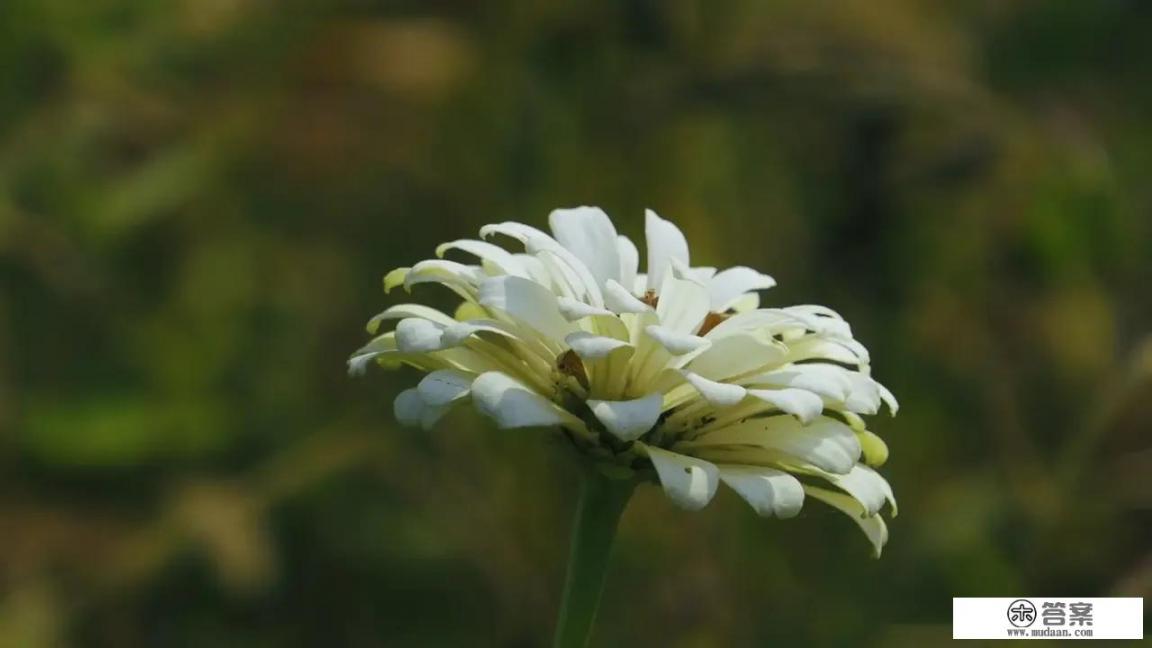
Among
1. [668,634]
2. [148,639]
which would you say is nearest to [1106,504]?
[668,634]

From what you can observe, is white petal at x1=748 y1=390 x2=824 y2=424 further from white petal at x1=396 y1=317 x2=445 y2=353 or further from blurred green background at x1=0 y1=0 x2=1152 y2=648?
blurred green background at x1=0 y1=0 x2=1152 y2=648

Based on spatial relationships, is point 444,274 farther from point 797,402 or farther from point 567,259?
point 797,402

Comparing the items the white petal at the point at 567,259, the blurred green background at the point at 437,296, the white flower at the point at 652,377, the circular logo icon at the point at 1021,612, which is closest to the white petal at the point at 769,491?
the white flower at the point at 652,377

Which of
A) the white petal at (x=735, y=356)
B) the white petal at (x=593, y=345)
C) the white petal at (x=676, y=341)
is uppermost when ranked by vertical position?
the white petal at (x=735, y=356)

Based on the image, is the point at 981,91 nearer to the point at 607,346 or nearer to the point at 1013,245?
the point at 1013,245

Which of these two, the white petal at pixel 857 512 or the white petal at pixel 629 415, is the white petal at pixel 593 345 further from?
the white petal at pixel 857 512
